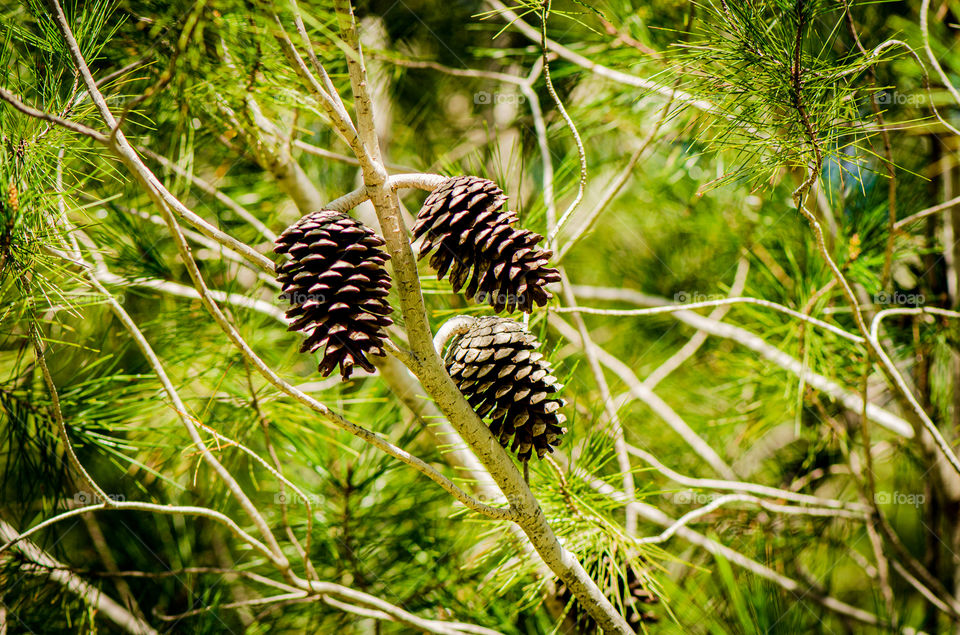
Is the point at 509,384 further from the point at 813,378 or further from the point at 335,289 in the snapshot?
the point at 813,378

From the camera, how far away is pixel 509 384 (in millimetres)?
424

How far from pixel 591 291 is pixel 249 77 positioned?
89 cm

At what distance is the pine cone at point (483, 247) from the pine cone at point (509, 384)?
0.05 meters

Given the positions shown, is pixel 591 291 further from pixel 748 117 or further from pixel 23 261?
pixel 23 261

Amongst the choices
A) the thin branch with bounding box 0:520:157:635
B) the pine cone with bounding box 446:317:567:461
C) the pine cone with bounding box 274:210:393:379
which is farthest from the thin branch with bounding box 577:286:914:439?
the thin branch with bounding box 0:520:157:635

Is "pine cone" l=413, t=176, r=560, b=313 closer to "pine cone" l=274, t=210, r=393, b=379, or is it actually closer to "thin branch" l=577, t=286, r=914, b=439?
"pine cone" l=274, t=210, r=393, b=379

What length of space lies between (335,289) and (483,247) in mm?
96

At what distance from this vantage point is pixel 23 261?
17.8 inches

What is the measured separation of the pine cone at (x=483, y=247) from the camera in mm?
→ 379

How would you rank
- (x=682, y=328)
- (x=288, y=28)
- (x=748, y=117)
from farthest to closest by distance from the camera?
1. (x=682, y=328)
2. (x=748, y=117)
3. (x=288, y=28)

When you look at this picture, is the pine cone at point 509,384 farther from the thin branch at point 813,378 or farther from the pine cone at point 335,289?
the thin branch at point 813,378

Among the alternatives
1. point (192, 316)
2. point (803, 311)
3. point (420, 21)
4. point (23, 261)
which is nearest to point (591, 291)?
point (803, 311)

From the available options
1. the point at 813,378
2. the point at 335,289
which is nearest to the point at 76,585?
the point at 335,289

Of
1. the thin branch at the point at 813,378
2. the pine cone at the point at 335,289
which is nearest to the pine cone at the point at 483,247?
the pine cone at the point at 335,289
